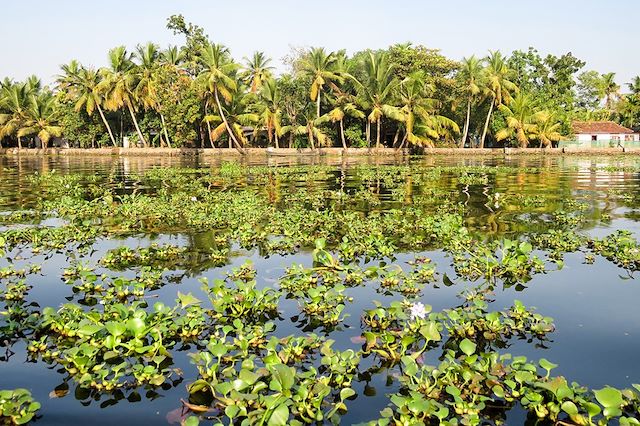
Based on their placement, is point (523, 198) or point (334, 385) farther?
point (523, 198)

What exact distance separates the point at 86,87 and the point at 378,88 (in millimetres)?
30367

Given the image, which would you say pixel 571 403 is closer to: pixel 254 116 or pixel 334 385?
pixel 334 385

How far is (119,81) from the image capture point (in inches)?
2047

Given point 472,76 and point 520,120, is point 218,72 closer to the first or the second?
point 472,76

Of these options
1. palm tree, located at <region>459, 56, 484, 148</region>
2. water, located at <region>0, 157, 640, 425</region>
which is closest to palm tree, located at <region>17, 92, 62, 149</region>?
palm tree, located at <region>459, 56, 484, 148</region>

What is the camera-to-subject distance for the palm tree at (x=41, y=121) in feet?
199

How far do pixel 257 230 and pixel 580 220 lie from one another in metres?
6.98

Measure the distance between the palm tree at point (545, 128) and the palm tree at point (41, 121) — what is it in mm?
52629

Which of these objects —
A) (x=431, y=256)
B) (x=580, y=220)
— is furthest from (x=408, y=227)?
(x=580, y=220)

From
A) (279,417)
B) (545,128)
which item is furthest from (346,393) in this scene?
(545,128)

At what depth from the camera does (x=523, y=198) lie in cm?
1585

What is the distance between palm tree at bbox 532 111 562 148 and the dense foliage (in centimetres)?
16

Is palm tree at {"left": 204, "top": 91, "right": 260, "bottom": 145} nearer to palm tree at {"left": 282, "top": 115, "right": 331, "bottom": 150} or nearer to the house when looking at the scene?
palm tree at {"left": 282, "top": 115, "right": 331, "bottom": 150}

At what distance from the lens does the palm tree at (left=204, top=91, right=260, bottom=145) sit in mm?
51719
